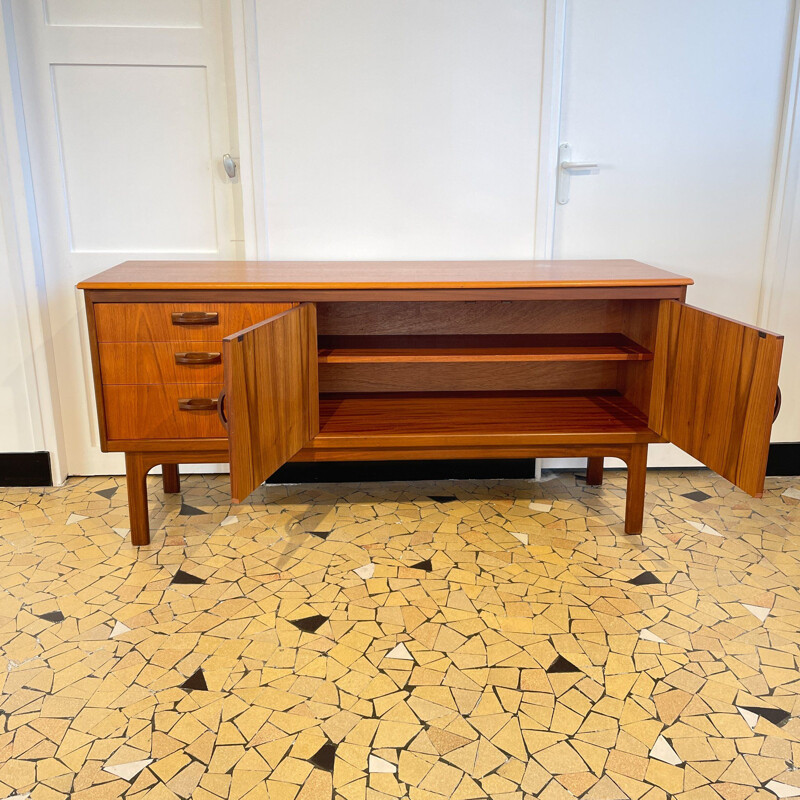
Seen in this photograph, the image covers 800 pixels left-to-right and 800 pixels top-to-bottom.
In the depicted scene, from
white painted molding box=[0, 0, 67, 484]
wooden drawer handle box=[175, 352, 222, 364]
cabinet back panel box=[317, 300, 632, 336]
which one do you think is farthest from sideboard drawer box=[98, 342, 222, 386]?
white painted molding box=[0, 0, 67, 484]

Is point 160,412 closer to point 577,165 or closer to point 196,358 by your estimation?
point 196,358

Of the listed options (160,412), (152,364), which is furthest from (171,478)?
(152,364)

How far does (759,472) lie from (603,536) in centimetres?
71

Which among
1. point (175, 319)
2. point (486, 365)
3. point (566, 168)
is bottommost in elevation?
point (486, 365)

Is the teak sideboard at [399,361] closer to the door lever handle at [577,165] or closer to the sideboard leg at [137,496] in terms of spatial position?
the sideboard leg at [137,496]

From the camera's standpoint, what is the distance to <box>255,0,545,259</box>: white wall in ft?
8.55

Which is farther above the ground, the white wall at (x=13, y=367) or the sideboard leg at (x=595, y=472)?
the white wall at (x=13, y=367)

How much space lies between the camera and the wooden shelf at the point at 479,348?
235 cm

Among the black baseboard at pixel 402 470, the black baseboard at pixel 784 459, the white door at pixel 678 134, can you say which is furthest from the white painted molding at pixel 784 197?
the black baseboard at pixel 402 470

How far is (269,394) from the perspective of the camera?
6.64ft

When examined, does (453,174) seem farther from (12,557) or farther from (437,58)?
(12,557)

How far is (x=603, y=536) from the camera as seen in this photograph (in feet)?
8.11

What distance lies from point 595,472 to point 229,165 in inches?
70.2

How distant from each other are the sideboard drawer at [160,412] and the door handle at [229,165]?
0.88 metres
